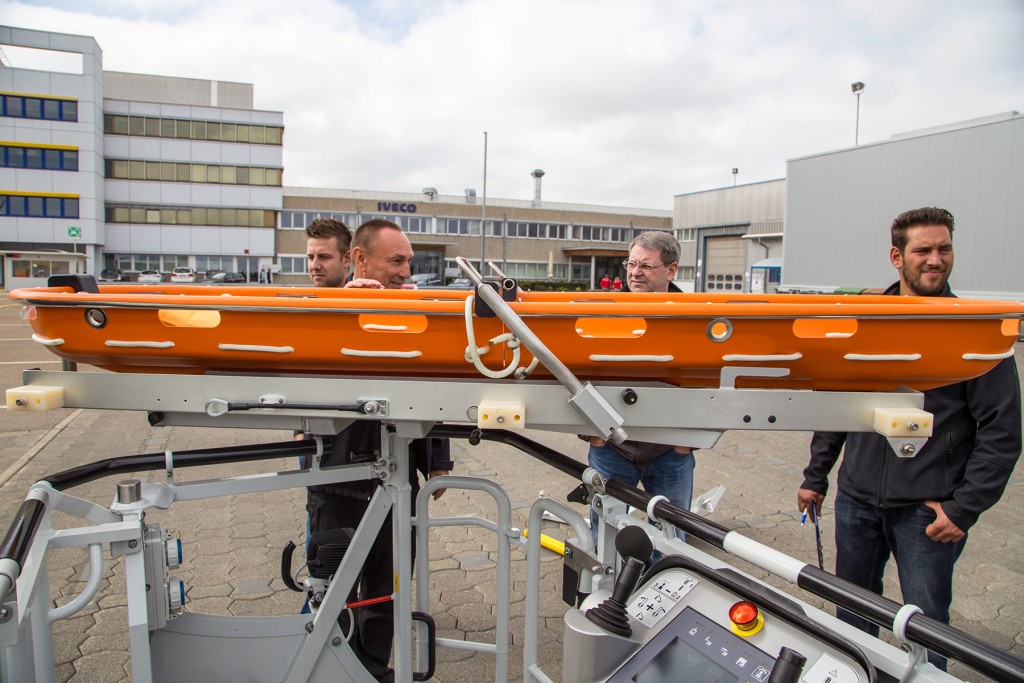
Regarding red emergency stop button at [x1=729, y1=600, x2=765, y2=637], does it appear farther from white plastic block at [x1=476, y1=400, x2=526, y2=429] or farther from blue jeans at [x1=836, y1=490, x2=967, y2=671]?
blue jeans at [x1=836, y1=490, x2=967, y2=671]

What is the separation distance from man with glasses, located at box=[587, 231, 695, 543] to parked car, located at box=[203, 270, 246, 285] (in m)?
39.6

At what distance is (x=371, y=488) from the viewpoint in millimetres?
2562

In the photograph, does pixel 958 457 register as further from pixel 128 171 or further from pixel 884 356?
pixel 128 171

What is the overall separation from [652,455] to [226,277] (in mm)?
43489

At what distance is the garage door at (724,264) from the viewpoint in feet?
129

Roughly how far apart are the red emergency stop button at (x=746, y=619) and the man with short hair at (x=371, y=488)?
1.08m

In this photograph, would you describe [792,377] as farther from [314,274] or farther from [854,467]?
[314,274]

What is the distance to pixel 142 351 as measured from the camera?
1.67 m

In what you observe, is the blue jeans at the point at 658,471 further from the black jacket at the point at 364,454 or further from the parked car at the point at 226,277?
the parked car at the point at 226,277

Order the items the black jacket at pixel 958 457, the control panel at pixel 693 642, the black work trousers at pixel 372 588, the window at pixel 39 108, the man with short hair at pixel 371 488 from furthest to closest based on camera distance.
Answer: the window at pixel 39 108, the black work trousers at pixel 372 588, the man with short hair at pixel 371 488, the black jacket at pixel 958 457, the control panel at pixel 693 642

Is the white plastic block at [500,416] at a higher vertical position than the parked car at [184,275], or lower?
lower

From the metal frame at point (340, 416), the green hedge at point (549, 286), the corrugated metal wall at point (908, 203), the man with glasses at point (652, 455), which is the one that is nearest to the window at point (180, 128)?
the green hedge at point (549, 286)

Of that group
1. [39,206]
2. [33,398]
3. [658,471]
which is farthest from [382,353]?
[39,206]

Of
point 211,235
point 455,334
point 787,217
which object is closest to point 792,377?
point 455,334
